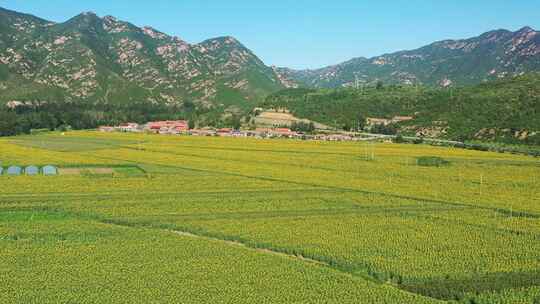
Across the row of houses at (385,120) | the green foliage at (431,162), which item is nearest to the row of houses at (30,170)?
the green foliage at (431,162)

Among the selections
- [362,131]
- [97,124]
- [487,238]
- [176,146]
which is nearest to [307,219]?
[487,238]

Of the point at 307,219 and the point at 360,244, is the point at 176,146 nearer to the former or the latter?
the point at 307,219

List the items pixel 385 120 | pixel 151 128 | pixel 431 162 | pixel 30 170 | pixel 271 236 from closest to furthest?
pixel 271 236 < pixel 30 170 < pixel 431 162 < pixel 385 120 < pixel 151 128

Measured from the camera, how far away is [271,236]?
125 feet

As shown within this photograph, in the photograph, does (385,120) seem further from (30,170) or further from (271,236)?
(271,236)

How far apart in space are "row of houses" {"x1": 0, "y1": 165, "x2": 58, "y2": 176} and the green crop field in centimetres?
453

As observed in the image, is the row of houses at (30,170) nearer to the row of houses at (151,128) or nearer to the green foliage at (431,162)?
the green foliage at (431,162)

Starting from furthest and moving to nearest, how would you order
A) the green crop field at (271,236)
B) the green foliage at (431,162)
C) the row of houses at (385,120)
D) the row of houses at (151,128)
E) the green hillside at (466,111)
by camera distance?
the row of houses at (151,128)
the row of houses at (385,120)
the green hillside at (466,111)
the green foliage at (431,162)
the green crop field at (271,236)

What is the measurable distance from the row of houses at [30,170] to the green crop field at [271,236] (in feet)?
14.9

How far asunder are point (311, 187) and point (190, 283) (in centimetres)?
3341

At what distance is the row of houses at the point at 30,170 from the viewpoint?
71700 millimetres

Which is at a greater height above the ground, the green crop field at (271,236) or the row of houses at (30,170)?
the row of houses at (30,170)

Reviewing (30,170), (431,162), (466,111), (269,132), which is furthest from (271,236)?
(269,132)

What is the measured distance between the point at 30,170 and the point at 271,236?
157 ft
